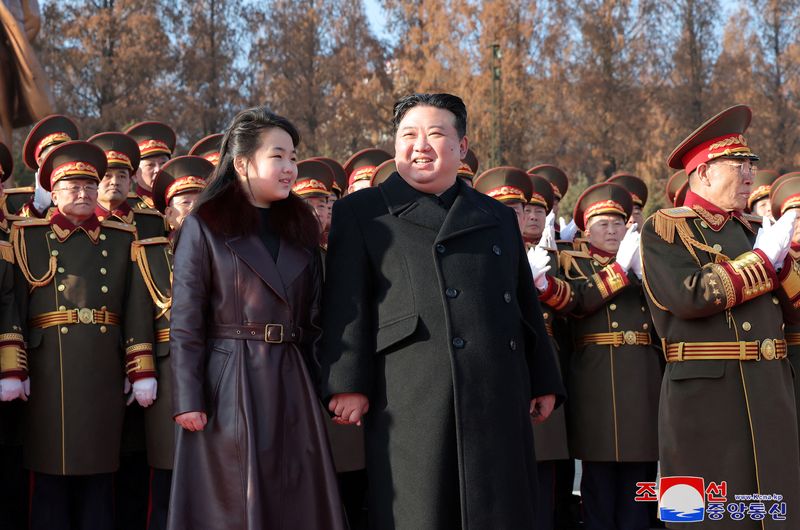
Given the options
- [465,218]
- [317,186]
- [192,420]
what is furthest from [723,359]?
[317,186]

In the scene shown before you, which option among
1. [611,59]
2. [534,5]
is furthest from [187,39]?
[611,59]

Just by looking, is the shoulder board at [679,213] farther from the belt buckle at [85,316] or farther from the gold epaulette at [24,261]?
the gold epaulette at [24,261]

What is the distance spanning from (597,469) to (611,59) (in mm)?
24488

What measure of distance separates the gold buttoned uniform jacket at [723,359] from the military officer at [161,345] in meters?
2.52

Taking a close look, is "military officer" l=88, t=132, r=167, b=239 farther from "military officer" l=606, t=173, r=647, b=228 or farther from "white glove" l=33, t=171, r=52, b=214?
"military officer" l=606, t=173, r=647, b=228

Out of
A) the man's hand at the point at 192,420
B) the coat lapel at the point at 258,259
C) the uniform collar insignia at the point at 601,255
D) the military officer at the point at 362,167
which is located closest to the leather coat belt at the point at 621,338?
the uniform collar insignia at the point at 601,255

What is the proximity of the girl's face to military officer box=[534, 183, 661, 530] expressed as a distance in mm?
2785

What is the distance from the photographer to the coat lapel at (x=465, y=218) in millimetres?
3809

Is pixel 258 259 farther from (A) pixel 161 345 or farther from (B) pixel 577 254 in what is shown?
(B) pixel 577 254

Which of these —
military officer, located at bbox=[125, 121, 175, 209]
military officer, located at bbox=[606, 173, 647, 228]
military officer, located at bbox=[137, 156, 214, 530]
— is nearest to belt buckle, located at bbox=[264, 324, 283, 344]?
military officer, located at bbox=[137, 156, 214, 530]

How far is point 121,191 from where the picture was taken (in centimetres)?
648

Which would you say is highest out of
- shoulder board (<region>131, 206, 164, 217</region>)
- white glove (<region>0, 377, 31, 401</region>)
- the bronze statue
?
the bronze statue

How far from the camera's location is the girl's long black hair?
398cm

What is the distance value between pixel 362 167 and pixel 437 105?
379 cm
